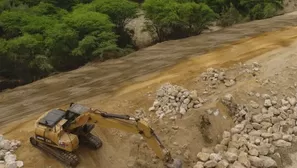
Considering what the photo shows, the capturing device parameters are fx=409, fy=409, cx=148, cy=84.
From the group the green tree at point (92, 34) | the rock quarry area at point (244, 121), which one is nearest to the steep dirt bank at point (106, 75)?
the green tree at point (92, 34)

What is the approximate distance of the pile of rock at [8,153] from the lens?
10.5 meters

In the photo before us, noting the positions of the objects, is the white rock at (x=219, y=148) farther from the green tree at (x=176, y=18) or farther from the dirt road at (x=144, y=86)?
the green tree at (x=176, y=18)

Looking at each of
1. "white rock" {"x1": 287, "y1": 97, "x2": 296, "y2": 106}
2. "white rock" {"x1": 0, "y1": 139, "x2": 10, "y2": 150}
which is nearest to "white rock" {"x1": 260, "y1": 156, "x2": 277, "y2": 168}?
"white rock" {"x1": 287, "y1": 97, "x2": 296, "y2": 106}

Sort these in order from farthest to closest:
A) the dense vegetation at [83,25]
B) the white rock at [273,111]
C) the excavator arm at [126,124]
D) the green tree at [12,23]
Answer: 1. the green tree at [12,23]
2. the dense vegetation at [83,25]
3. the white rock at [273,111]
4. the excavator arm at [126,124]

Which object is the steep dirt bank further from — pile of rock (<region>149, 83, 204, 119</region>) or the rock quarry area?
the rock quarry area

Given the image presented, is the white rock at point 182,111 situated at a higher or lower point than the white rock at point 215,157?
higher

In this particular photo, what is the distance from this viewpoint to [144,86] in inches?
562

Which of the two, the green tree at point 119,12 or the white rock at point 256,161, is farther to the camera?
the green tree at point 119,12

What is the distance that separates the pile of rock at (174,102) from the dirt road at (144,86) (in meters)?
0.31

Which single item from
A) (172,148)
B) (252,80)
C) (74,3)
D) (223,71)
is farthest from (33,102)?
(74,3)

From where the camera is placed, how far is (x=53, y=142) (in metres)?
10.4

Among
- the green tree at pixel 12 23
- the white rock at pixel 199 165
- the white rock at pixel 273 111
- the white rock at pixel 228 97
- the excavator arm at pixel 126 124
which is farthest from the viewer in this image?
the green tree at pixel 12 23

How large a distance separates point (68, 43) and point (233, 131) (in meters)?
10.5

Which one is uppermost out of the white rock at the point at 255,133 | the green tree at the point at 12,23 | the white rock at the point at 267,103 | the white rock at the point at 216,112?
the green tree at the point at 12,23
